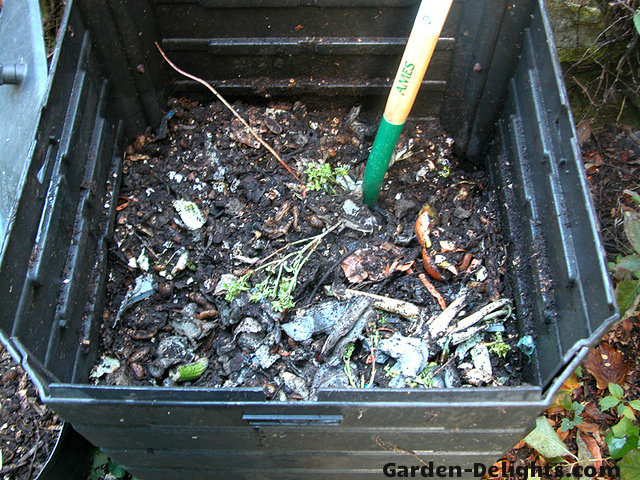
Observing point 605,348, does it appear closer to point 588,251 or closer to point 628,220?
point 628,220

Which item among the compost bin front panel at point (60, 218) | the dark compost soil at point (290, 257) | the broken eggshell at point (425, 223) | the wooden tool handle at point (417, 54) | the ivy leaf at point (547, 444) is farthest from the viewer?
the broken eggshell at point (425, 223)

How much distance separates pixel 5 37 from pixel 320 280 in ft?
4.62

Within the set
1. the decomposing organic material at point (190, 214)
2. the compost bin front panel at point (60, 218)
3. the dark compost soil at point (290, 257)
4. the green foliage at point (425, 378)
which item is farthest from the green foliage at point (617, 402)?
the compost bin front panel at point (60, 218)

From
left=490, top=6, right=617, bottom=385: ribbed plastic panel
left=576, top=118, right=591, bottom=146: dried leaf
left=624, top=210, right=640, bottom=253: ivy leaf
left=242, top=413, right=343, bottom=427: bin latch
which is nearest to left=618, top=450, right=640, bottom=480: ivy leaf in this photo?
left=490, top=6, right=617, bottom=385: ribbed plastic panel

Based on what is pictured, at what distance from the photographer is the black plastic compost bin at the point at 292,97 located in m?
1.30

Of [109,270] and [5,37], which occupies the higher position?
[5,37]

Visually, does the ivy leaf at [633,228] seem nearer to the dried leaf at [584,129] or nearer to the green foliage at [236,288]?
the dried leaf at [584,129]

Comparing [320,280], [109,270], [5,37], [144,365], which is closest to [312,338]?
[320,280]

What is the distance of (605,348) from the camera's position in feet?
6.90

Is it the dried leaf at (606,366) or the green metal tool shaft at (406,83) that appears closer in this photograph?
the green metal tool shaft at (406,83)

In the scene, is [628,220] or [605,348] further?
[605,348]

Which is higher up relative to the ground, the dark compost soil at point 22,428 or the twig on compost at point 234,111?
the twig on compost at point 234,111

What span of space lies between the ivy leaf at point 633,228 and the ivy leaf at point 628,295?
0.41ft

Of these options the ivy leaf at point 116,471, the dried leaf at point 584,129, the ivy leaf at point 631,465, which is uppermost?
the dried leaf at point 584,129
